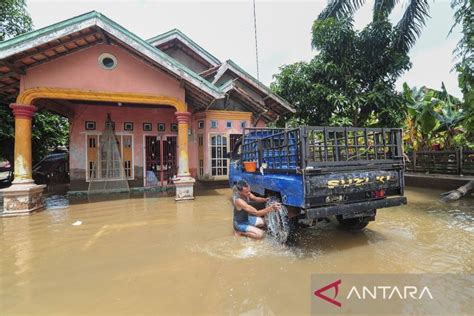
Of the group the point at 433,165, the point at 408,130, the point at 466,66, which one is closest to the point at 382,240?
the point at 466,66

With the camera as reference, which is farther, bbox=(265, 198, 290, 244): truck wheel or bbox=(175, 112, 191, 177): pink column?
bbox=(175, 112, 191, 177): pink column

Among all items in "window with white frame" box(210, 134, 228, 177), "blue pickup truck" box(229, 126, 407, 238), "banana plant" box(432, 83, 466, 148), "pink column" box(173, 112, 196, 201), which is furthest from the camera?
"window with white frame" box(210, 134, 228, 177)

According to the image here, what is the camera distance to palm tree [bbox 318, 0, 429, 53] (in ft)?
41.9

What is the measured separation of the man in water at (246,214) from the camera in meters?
5.03

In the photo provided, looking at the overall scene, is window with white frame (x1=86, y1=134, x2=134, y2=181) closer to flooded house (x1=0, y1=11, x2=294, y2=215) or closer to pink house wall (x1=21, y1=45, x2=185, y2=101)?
flooded house (x1=0, y1=11, x2=294, y2=215)

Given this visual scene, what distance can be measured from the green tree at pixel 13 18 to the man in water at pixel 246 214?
14.4 meters

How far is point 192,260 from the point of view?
4.26 m

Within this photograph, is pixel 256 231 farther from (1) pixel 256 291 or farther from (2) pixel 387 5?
(2) pixel 387 5

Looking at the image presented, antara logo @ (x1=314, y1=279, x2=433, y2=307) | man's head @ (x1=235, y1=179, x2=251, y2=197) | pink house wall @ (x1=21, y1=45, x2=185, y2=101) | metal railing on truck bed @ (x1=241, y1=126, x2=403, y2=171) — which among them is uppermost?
pink house wall @ (x1=21, y1=45, x2=185, y2=101)

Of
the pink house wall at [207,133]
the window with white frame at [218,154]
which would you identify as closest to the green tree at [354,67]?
the pink house wall at [207,133]

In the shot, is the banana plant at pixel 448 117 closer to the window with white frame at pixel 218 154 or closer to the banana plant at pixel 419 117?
the banana plant at pixel 419 117

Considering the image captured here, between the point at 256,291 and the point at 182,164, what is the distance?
6.58 m

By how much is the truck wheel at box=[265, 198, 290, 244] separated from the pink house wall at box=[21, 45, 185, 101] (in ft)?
19.3

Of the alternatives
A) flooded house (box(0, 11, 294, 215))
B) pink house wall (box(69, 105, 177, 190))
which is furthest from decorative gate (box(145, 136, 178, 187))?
pink house wall (box(69, 105, 177, 190))
